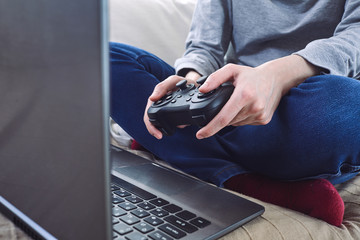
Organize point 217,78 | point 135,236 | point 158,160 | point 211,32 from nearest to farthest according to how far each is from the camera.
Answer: point 135,236 → point 217,78 → point 158,160 → point 211,32

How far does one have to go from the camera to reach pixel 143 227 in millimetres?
301

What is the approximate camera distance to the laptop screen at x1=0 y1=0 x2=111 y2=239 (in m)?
0.16

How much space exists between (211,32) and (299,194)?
1.60 feet

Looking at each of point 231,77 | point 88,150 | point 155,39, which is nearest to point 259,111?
point 231,77

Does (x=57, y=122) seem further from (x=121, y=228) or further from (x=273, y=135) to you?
(x=273, y=135)

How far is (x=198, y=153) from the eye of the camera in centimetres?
55

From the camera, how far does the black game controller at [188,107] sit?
1.21 feet

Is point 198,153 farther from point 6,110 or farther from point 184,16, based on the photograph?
point 184,16

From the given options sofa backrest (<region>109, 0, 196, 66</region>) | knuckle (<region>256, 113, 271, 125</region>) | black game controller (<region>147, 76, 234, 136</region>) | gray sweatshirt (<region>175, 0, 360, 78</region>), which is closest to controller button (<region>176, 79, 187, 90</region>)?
black game controller (<region>147, 76, 234, 136</region>)

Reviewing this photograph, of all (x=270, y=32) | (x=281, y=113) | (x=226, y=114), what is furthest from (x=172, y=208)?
(x=270, y=32)

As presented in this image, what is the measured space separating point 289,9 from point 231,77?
1.33ft

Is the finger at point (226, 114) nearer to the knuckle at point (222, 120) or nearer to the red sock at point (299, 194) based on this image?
the knuckle at point (222, 120)

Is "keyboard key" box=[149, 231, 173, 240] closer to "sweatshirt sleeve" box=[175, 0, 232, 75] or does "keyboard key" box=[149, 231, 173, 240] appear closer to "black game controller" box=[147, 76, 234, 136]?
"black game controller" box=[147, 76, 234, 136]

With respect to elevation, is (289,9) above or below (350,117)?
above
